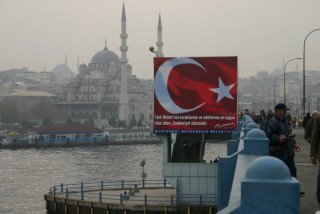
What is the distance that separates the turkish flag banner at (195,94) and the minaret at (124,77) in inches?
3237

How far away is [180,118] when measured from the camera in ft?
62.6

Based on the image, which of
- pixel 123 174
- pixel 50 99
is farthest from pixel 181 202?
pixel 50 99

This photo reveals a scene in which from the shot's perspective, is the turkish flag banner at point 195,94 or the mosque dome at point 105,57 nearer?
the turkish flag banner at point 195,94

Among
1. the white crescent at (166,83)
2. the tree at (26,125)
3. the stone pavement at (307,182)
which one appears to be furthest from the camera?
the tree at (26,125)

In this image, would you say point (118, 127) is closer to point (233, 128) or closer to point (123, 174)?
point (123, 174)

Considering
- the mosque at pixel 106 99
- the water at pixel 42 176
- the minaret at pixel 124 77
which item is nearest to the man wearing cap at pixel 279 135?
the water at pixel 42 176

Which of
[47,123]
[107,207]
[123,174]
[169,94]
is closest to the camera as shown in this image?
[169,94]

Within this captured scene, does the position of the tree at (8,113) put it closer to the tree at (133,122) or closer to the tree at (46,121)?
the tree at (46,121)

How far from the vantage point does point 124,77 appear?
106 metres

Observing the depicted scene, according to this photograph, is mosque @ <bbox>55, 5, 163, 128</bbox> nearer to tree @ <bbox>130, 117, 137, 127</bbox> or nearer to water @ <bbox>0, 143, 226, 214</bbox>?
tree @ <bbox>130, 117, 137, 127</bbox>

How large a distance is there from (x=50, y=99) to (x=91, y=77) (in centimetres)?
1139

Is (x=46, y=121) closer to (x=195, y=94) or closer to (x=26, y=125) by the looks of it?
(x=26, y=125)

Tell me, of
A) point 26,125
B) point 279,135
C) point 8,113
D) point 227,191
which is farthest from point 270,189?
point 8,113

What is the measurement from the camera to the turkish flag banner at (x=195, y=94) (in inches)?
739
